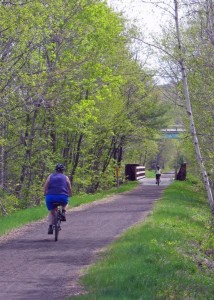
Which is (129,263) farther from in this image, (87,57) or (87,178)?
(87,178)

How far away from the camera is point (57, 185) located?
16.2 metres

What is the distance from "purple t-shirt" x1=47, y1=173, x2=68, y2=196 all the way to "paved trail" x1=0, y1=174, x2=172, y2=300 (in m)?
1.11

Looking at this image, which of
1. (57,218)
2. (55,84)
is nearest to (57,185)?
(57,218)

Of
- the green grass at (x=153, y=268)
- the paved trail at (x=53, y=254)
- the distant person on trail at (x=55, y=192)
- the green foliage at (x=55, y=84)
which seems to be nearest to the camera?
the green grass at (x=153, y=268)

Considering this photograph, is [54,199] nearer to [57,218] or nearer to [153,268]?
[57,218]

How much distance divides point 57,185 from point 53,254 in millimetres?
2472

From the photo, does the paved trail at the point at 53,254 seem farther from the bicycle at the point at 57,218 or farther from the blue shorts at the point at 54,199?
the blue shorts at the point at 54,199

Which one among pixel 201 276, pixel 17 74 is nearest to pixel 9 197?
pixel 17 74

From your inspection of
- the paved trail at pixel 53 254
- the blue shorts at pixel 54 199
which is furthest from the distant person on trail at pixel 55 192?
the paved trail at pixel 53 254

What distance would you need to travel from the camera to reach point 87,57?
92.8ft

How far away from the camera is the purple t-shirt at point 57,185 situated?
16.1 metres

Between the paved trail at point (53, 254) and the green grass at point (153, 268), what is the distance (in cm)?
42

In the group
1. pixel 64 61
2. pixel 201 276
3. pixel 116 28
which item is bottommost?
pixel 201 276

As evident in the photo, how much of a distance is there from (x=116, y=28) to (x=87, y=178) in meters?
10.2
